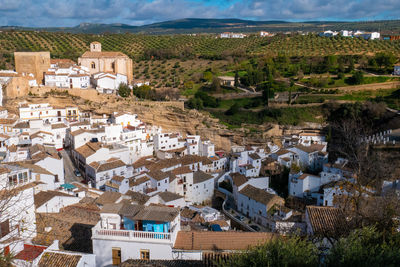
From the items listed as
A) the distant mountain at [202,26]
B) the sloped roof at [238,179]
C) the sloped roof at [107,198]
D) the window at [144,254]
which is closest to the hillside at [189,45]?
the sloped roof at [238,179]

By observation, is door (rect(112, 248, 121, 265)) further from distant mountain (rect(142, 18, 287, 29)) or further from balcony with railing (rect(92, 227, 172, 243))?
distant mountain (rect(142, 18, 287, 29))

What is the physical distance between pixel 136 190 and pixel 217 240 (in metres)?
10.5

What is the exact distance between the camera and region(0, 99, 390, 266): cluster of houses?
316 inches

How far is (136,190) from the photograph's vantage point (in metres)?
18.5

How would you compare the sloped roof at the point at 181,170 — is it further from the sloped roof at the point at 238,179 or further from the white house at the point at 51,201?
the white house at the point at 51,201

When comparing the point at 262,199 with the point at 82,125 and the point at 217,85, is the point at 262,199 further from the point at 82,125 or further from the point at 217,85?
the point at 217,85

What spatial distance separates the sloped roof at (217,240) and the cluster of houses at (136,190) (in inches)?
1.1

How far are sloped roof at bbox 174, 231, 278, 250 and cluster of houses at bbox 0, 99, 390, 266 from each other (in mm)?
28

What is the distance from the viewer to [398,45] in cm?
4522

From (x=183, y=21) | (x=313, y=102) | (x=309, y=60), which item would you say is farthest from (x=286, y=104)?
(x=183, y=21)

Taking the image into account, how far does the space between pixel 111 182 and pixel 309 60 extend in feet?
98.9

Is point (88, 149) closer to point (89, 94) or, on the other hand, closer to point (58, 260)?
point (89, 94)

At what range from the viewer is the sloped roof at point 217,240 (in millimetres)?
8203

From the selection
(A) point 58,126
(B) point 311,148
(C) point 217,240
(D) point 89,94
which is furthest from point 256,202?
(D) point 89,94
